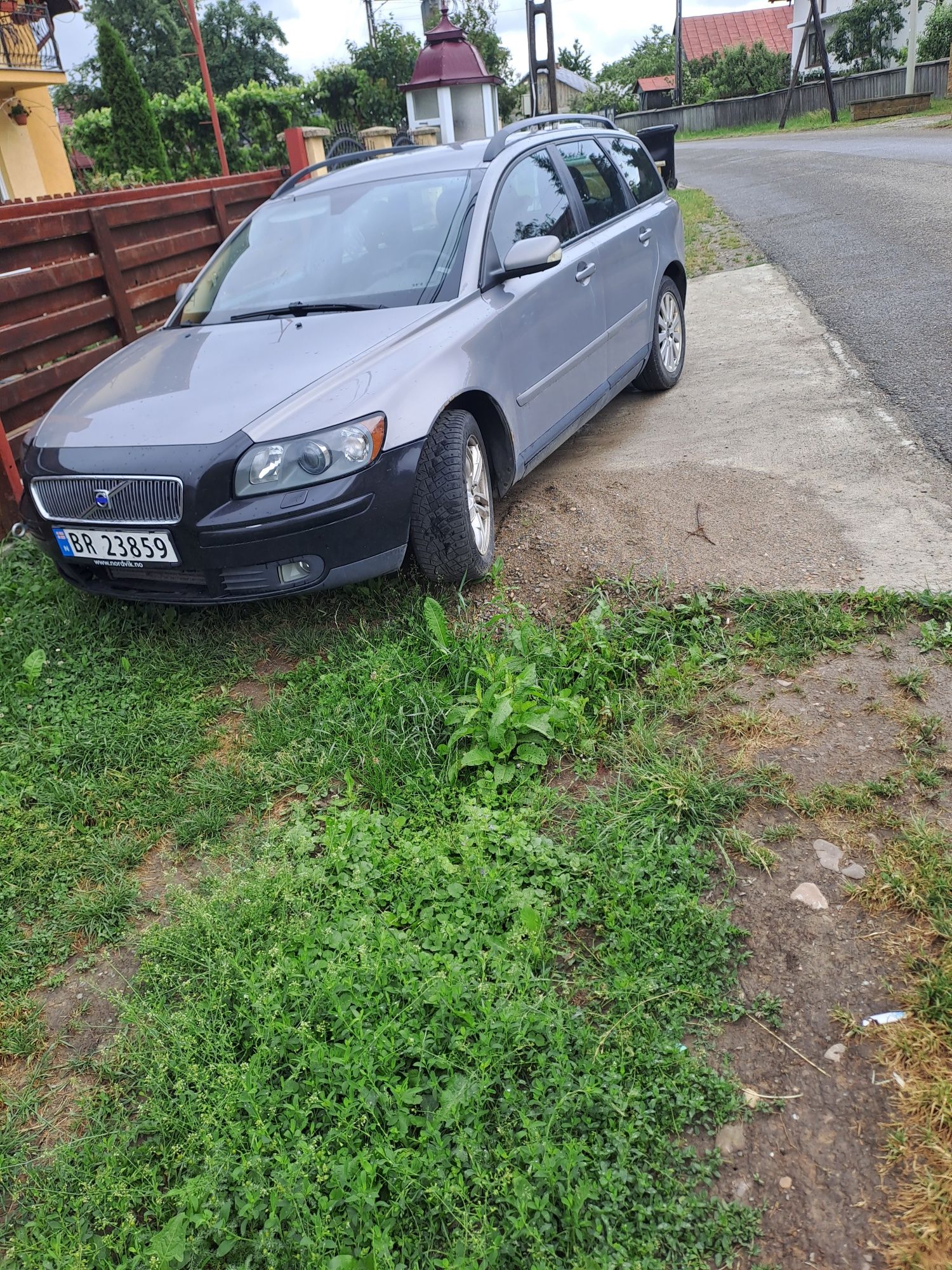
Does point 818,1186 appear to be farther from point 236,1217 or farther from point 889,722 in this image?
point 889,722

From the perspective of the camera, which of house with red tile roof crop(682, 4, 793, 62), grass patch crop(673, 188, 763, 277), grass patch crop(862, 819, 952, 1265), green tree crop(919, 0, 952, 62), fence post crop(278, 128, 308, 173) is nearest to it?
grass patch crop(862, 819, 952, 1265)

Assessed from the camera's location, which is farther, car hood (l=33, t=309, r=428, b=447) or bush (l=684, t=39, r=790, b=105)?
bush (l=684, t=39, r=790, b=105)

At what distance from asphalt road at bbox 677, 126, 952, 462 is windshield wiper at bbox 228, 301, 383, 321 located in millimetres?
2939

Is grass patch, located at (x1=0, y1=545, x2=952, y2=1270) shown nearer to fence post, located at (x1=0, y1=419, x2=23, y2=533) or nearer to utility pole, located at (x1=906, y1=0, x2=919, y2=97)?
fence post, located at (x1=0, y1=419, x2=23, y2=533)

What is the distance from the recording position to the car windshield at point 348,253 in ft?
14.6

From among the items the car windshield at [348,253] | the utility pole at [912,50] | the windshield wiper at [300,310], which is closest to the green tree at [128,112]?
the utility pole at [912,50]

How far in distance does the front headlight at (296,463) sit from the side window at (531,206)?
59.5 inches

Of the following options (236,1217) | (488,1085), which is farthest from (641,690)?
(236,1217)

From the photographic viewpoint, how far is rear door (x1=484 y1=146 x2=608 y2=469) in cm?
452

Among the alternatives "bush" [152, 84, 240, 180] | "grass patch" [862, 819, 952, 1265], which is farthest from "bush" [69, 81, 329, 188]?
"grass patch" [862, 819, 952, 1265]

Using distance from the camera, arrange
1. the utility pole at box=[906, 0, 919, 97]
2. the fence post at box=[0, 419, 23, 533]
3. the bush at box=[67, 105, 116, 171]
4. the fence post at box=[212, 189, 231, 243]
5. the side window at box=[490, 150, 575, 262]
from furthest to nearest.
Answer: the utility pole at box=[906, 0, 919, 97] → the bush at box=[67, 105, 116, 171] → the fence post at box=[212, 189, 231, 243] → the fence post at box=[0, 419, 23, 533] → the side window at box=[490, 150, 575, 262]

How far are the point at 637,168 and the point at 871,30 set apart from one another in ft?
136

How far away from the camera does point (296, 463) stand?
3.63 meters

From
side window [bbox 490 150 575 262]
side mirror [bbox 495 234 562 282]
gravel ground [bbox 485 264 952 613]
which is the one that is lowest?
gravel ground [bbox 485 264 952 613]
